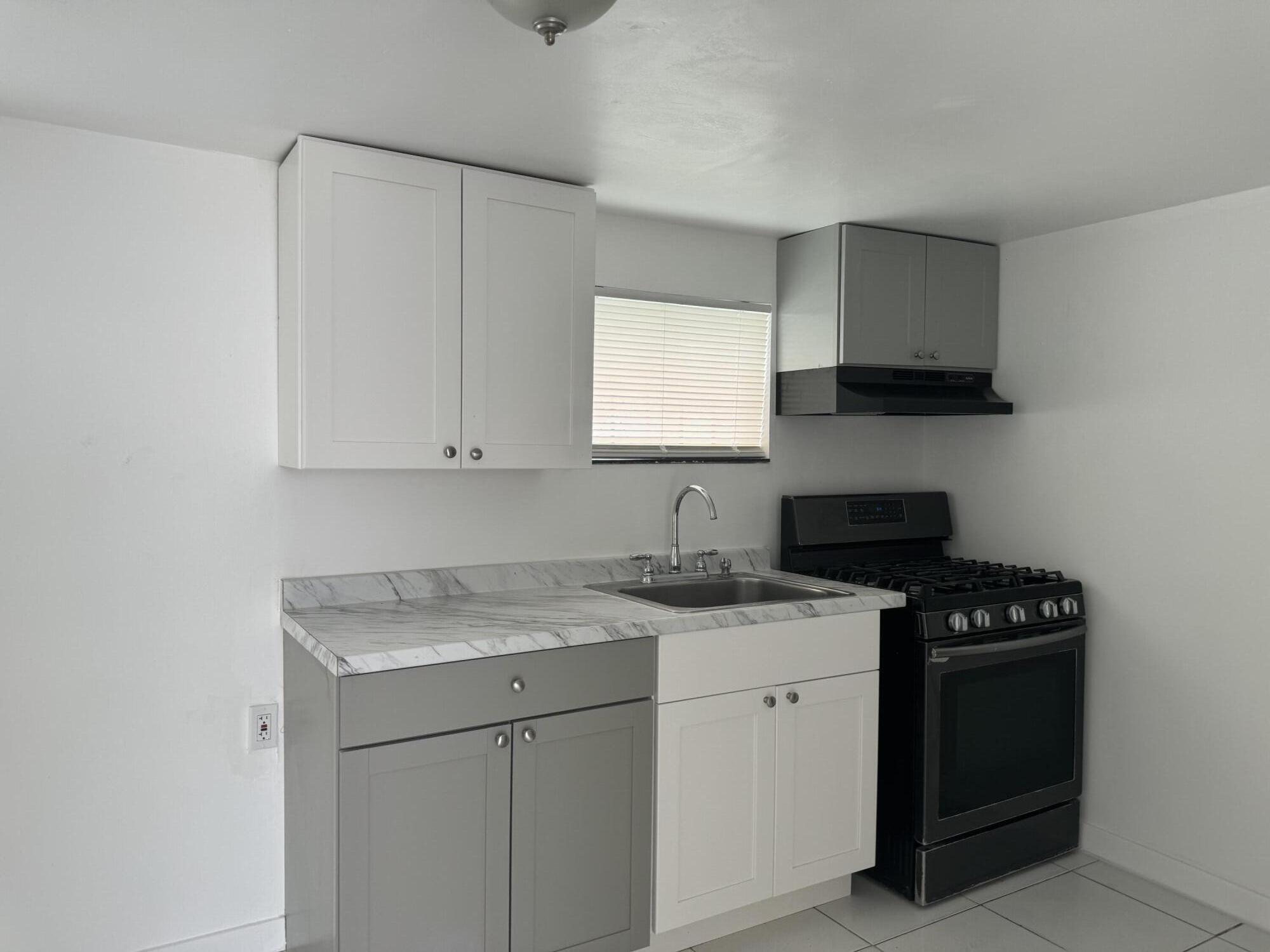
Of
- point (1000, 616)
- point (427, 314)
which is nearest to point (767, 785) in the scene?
point (1000, 616)

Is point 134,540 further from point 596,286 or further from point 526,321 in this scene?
point 596,286

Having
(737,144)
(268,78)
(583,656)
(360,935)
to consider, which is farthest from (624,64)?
(360,935)

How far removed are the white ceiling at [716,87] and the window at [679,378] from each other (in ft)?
1.76

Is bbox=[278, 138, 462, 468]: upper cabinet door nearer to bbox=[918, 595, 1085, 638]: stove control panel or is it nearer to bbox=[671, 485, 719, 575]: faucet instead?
bbox=[671, 485, 719, 575]: faucet

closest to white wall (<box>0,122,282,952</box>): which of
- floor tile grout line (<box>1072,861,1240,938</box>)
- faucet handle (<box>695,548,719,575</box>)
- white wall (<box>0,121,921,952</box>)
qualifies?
white wall (<box>0,121,921,952</box>)

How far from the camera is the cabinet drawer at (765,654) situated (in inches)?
98.9

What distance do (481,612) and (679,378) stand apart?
122cm

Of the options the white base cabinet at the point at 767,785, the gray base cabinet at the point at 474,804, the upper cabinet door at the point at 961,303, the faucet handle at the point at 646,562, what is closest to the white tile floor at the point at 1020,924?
the white base cabinet at the point at 767,785

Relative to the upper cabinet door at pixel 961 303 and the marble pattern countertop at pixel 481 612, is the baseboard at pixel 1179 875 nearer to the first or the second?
the marble pattern countertop at pixel 481 612

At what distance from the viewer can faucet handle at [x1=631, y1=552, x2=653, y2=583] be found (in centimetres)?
312

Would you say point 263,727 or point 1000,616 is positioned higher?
point 1000,616

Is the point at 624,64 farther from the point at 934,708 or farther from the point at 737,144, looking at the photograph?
the point at 934,708

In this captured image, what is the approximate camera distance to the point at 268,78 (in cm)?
197

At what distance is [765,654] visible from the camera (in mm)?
2658
